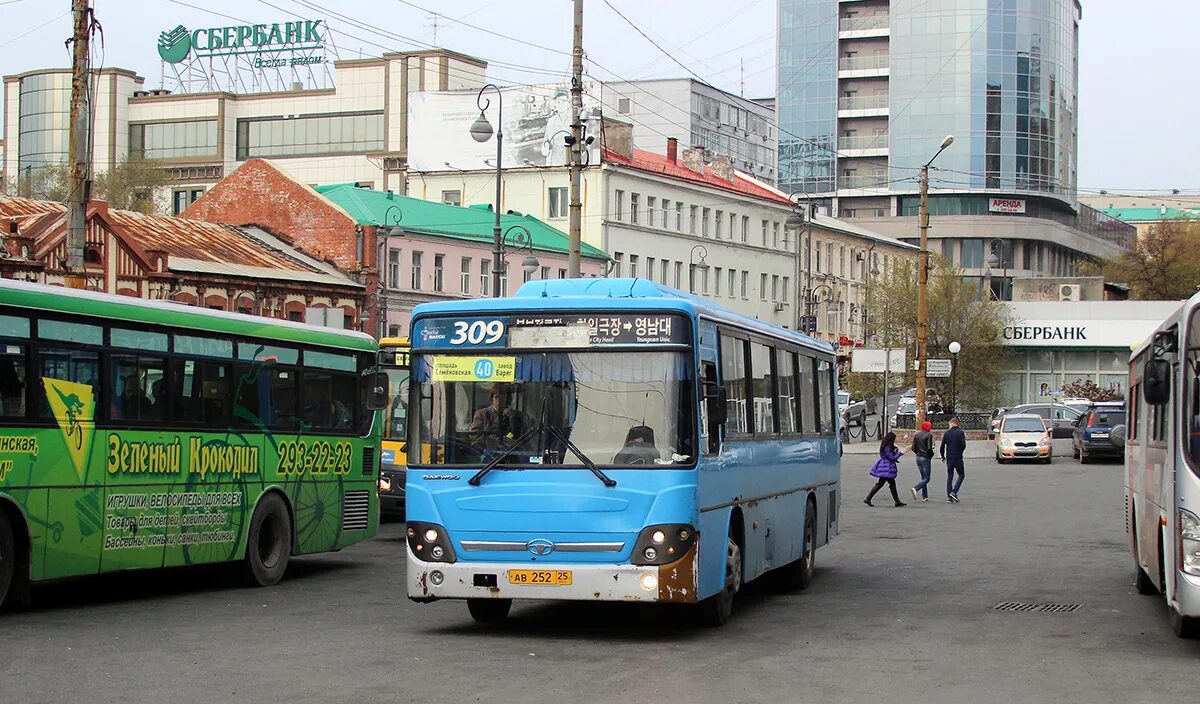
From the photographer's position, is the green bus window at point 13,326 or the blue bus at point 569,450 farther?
the green bus window at point 13,326

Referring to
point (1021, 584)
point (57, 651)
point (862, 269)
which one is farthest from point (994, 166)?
point (57, 651)

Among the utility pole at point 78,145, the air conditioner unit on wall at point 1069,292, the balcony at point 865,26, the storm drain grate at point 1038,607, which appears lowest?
the storm drain grate at point 1038,607

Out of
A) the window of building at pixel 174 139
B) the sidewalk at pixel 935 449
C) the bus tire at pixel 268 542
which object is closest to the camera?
the bus tire at pixel 268 542

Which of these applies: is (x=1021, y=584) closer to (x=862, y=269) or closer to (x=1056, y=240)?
(x=862, y=269)

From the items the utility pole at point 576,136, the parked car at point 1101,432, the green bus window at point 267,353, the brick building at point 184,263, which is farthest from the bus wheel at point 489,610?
the parked car at point 1101,432

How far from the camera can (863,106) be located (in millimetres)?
124500

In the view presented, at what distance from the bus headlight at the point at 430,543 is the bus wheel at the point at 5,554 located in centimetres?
334

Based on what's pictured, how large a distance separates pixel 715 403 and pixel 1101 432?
1620 inches

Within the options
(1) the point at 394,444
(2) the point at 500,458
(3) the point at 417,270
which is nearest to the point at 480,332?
(2) the point at 500,458

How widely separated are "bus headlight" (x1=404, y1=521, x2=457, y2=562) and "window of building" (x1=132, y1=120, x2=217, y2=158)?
351ft

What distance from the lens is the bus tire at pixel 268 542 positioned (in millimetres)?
17188

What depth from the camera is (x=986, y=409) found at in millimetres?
79188

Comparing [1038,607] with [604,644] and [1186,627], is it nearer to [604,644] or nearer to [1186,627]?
[1186,627]

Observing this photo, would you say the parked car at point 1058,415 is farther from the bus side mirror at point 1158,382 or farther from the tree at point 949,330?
the bus side mirror at point 1158,382
